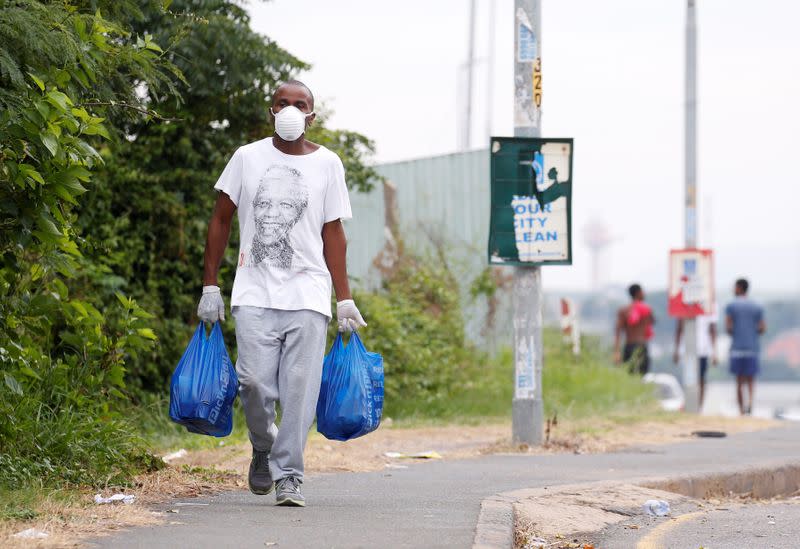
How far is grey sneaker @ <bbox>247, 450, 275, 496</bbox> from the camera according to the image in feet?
23.2

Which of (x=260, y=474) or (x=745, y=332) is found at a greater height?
(x=745, y=332)

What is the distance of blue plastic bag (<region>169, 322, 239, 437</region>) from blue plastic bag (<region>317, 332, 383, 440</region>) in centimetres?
45

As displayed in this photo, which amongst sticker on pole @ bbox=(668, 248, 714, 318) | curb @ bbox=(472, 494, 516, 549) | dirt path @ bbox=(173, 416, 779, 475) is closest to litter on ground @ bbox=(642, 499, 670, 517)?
curb @ bbox=(472, 494, 516, 549)

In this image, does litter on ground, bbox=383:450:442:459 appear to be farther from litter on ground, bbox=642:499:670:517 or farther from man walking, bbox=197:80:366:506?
man walking, bbox=197:80:366:506

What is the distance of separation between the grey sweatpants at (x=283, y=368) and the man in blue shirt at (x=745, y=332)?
12893 mm

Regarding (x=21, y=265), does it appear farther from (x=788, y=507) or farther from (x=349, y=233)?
(x=349, y=233)

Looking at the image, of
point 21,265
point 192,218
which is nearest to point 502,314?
point 192,218

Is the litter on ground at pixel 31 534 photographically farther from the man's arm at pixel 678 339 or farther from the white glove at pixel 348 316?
the man's arm at pixel 678 339

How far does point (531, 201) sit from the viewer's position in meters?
10.9

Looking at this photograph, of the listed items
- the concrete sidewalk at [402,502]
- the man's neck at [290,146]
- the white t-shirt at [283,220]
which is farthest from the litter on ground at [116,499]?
the man's neck at [290,146]

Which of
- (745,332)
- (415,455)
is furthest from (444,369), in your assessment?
(745,332)

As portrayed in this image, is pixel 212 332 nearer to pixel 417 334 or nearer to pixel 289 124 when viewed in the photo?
pixel 289 124

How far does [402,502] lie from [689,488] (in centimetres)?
272

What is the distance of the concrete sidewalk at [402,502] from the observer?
5.79 m
